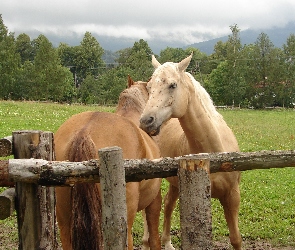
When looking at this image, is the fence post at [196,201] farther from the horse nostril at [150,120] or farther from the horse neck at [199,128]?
the horse neck at [199,128]

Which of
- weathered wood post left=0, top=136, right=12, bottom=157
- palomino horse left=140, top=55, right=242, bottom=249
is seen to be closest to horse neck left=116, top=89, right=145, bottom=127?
palomino horse left=140, top=55, right=242, bottom=249

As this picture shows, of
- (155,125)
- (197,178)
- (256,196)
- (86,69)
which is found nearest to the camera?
(197,178)

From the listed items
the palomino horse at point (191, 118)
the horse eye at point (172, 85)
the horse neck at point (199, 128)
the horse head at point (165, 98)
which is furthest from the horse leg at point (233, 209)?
the horse eye at point (172, 85)

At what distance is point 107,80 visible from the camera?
2152 inches

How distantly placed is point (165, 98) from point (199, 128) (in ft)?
2.08

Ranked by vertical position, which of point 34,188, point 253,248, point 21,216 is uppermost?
point 34,188

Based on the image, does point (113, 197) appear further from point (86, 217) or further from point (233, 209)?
point (233, 209)

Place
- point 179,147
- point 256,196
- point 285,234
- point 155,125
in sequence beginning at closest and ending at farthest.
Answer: point 155,125 → point 179,147 → point 285,234 → point 256,196

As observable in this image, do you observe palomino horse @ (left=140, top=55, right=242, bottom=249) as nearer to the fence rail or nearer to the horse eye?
the horse eye

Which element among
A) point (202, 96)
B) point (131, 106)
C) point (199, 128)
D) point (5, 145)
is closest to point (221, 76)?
point (131, 106)

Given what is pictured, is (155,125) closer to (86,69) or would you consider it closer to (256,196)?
(256,196)

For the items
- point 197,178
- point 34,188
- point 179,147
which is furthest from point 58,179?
point 179,147

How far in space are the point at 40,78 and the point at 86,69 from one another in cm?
3688

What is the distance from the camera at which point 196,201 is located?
2746 millimetres
